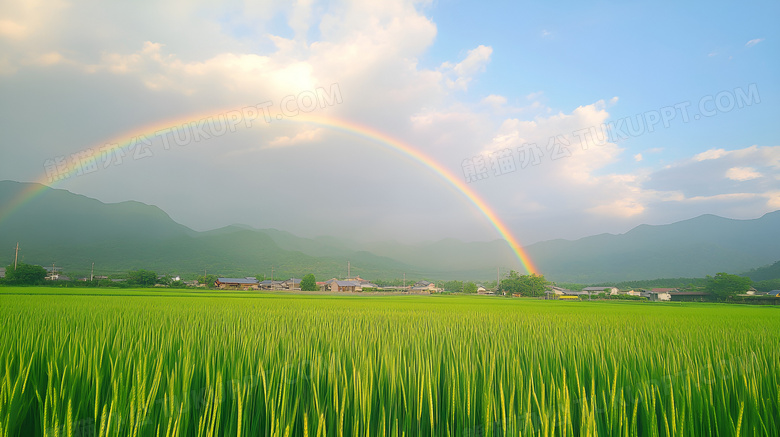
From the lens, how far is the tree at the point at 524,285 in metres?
81.5

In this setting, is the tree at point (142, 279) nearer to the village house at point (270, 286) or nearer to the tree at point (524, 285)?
the village house at point (270, 286)

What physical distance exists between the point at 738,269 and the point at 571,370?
23239cm

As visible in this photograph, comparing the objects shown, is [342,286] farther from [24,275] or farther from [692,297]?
[692,297]

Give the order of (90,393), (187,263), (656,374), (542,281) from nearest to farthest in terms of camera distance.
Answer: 1. (90,393)
2. (656,374)
3. (542,281)
4. (187,263)

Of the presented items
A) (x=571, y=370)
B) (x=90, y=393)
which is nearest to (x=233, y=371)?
(x=90, y=393)

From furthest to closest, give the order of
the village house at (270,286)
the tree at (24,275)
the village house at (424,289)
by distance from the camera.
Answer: the village house at (424,289)
the village house at (270,286)
the tree at (24,275)

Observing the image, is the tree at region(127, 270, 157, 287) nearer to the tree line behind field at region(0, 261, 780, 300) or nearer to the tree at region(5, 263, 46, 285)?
the tree line behind field at region(0, 261, 780, 300)

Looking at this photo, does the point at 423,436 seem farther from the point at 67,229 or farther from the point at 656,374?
the point at 67,229

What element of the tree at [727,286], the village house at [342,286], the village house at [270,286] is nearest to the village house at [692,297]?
the tree at [727,286]

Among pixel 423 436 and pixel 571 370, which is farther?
pixel 571 370

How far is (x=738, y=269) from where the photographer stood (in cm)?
16788

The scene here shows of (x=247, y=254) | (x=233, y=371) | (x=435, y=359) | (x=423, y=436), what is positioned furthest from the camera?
(x=247, y=254)

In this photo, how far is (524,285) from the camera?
269 ft

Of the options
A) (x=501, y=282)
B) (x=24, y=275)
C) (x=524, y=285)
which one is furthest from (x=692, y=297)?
(x=24, y=275)
